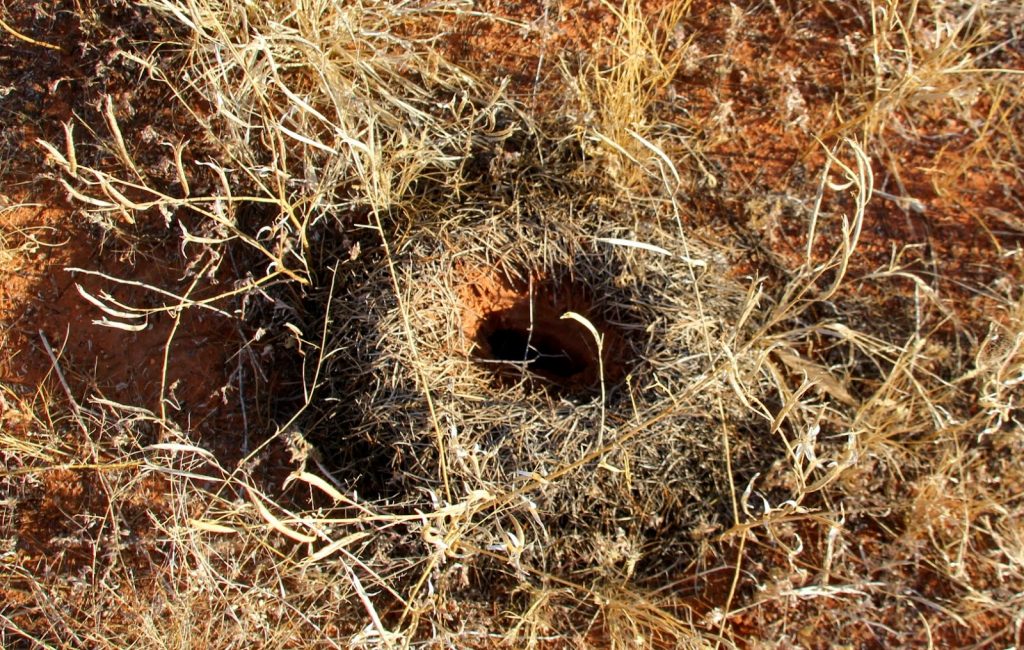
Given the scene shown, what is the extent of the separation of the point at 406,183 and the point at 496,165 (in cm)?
25

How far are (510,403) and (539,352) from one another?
11.8 inches

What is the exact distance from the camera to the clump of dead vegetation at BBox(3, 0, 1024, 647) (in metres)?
2.17

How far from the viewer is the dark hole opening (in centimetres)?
242

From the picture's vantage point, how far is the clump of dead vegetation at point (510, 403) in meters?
2.17

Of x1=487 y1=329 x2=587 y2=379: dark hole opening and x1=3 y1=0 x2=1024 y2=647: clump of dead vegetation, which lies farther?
x1=487 y1=329 x2=587 y2=379: dark hole opening

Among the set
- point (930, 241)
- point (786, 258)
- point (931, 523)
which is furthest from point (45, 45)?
point (931, 523)

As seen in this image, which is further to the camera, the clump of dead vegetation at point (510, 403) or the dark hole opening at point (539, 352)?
the dark hole opening at point (539, 352)

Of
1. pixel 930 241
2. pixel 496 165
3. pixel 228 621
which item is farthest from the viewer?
pixel 930 241

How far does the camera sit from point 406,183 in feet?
7.57

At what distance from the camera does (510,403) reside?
220 cm

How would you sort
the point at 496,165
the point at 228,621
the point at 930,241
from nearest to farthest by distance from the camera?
the point at 228,621
the point at 496,165
the point at 930,241

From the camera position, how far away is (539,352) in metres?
2.46

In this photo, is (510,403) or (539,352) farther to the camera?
(539,352)

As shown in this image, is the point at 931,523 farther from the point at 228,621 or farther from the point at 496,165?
the point at 228,621
